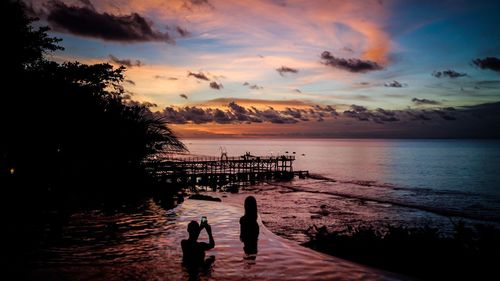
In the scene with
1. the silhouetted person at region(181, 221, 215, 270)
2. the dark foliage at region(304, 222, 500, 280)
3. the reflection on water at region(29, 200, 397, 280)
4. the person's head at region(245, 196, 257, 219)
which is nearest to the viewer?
the reflection on water at region(29, 200, 397, 280)

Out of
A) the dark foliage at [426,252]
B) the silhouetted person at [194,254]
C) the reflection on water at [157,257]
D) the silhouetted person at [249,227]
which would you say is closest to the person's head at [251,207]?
the silhouetted person at [249,227]

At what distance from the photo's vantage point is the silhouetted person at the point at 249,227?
10360mm

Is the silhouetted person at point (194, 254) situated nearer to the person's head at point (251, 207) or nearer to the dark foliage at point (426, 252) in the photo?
the person's head at point (251, 207)

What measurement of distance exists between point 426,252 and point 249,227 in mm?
5159

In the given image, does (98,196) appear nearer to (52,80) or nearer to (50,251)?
(50,251)

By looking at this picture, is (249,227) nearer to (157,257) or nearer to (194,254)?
(194,254)

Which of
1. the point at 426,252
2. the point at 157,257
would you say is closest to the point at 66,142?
the point at 157,257

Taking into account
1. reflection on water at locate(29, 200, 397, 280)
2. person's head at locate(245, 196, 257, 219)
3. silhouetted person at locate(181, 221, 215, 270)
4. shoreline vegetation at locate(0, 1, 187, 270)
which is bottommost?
reflection on water at locate(29, 200, 397, 280)

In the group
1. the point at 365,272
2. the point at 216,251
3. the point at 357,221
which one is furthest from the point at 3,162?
the point at 357,221

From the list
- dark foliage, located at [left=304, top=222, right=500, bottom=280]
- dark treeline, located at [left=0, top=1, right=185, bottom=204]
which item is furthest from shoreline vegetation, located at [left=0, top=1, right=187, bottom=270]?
dark foliage, located at [left=304, top=222, right=500, bottom=280]

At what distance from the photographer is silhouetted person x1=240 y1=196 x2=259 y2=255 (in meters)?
10.4

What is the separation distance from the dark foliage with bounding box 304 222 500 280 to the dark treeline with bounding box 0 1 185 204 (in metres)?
6.31

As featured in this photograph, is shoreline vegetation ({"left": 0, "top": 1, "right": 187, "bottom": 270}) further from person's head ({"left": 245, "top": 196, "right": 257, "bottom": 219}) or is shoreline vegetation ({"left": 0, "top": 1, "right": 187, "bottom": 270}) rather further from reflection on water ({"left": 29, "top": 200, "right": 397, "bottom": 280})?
person's head ({"left": 245, "top": 196, "right": 257, "bottom": 219})

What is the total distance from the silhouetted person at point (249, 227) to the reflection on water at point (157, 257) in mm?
261
